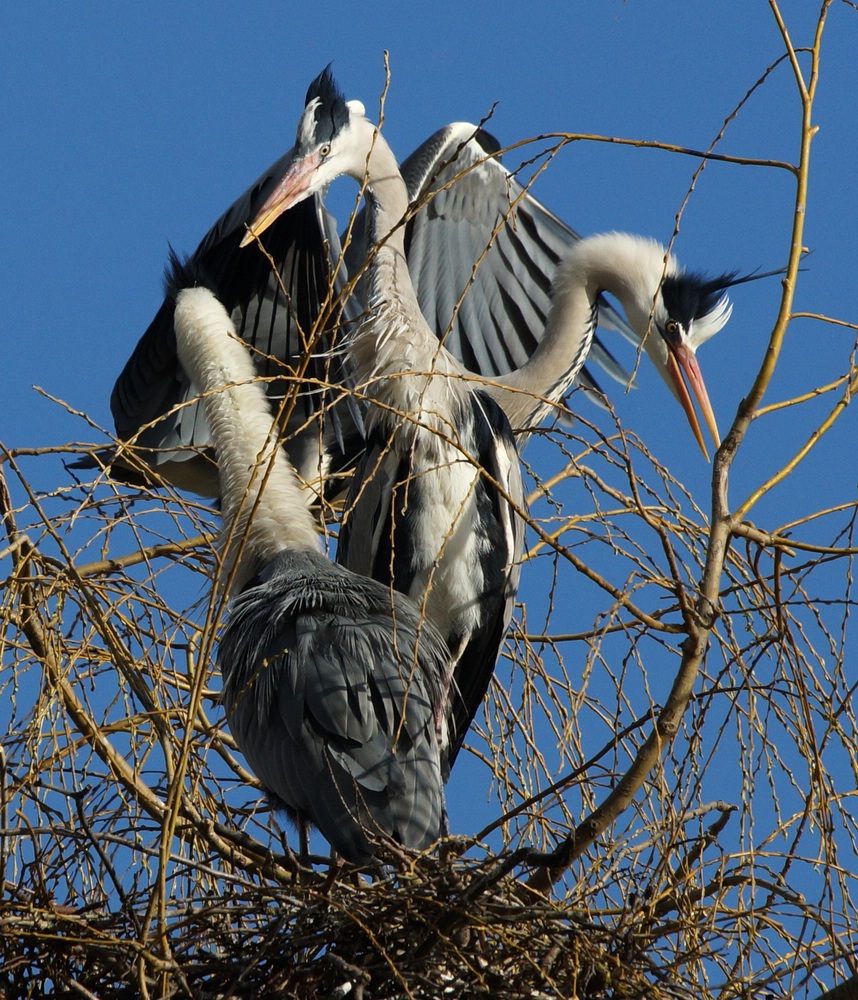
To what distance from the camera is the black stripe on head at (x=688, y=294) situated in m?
4.45

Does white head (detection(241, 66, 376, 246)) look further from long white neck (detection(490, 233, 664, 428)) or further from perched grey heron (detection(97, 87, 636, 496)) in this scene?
long white neck (detection(490, 233, 664, 428))

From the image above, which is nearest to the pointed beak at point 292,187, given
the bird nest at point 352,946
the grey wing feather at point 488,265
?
the grey wing feather at point 488,265

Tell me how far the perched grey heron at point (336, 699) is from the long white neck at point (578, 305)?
1.02 m

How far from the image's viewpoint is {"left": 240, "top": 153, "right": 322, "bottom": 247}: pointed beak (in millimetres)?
4242

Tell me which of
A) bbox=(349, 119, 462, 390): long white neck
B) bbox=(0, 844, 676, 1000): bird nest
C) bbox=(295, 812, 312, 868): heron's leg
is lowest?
bbox=(0, 844, 676, 1000): bird nest

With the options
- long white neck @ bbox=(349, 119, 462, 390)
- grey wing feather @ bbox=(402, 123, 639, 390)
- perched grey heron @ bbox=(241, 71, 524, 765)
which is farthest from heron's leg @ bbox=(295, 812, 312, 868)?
grey wing feather @ bbox=(402, 123, 639, 390)

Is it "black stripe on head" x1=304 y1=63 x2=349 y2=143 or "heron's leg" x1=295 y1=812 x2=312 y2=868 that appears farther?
"black stripe on head" x1=304 y1=63 x2=349 y2=143

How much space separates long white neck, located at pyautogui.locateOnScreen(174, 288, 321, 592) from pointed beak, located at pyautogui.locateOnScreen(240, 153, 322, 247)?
0.32m

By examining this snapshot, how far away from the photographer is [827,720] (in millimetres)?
2189

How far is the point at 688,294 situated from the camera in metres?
4.47

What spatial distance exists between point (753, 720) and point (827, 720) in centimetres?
31

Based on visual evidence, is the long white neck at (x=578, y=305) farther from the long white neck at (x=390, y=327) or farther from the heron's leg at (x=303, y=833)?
the heron's leg at (x=303, y=833)

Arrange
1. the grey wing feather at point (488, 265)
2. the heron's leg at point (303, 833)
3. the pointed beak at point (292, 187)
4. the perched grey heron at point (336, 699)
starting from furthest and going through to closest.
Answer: the grey wing feather at point (488, 265) → the pointed beak at point (292, 187) → the heron's leg at point (303, 833) → the perched grey heron at point (336, 699)

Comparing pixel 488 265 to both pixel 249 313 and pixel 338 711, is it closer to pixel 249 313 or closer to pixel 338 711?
pixel 249 313
